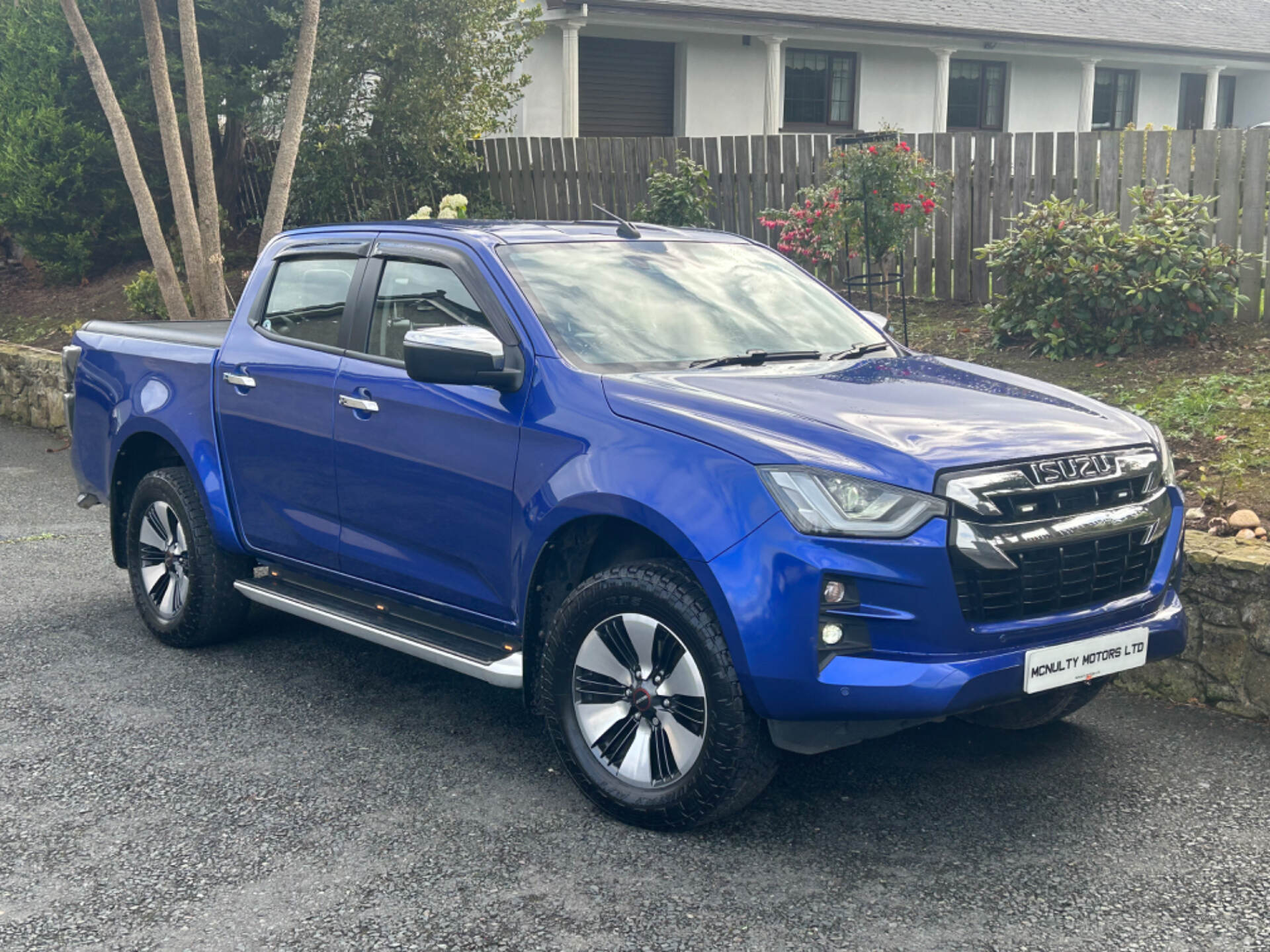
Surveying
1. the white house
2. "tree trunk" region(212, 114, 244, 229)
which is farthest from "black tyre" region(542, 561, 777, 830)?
the white house

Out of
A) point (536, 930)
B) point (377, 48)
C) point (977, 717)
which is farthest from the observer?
point (377, 48)

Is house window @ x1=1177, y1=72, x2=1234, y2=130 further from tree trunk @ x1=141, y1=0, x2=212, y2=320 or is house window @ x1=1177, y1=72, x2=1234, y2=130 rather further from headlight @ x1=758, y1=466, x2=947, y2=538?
headlight @ x1=758, y1=466, x2=947, y2=538

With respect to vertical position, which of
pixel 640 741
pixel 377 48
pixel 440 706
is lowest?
pixel 440 706

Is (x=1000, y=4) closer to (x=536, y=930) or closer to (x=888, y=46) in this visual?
(x=888, y=46)

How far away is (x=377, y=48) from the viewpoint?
15.8m

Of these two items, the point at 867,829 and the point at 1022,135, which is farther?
the point at 1022,135

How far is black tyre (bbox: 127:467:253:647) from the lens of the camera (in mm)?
5934

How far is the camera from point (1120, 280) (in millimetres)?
8711

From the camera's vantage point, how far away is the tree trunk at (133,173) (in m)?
12.4

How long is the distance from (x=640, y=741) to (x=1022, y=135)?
8621mm

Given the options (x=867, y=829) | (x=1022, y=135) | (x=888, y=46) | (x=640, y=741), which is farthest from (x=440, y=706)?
(x=888, y=46)

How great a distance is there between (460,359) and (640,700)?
1224mm

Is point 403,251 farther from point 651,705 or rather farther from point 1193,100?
point 1193,100

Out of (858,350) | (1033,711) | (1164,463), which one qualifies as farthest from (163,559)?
(1164,463)
